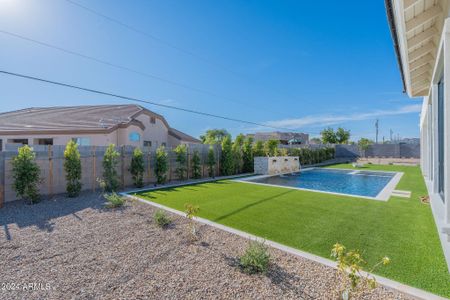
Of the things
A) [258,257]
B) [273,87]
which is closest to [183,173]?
[258,257]

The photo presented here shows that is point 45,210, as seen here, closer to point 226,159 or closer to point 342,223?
point 342,223

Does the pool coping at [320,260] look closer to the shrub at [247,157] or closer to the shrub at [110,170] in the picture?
the shrub at [110,170]

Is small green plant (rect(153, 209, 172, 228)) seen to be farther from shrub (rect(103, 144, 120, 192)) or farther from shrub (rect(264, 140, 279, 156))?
shrub (rect(264, 140, 279, 156))

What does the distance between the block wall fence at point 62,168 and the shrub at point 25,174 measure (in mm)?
293

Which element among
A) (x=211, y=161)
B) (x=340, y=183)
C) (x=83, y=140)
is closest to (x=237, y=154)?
(x=211, y=161)

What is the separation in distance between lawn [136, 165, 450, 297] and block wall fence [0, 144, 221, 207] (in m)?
2.53

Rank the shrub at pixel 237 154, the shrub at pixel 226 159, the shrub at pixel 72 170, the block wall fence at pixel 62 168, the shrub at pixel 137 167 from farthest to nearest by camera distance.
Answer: the shrub at pixel 237 154
the shrub at pixel 226 159
the shrub at pixel 137 167
the shrub at pixel 72 170
the block wall fence at pixel 62 168

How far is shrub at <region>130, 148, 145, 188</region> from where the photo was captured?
1076 cm

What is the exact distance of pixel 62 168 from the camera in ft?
29.5

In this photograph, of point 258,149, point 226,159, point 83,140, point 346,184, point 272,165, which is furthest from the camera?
point 258,149

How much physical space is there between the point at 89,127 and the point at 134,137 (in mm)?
3241

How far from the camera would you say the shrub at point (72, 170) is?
8664 mm

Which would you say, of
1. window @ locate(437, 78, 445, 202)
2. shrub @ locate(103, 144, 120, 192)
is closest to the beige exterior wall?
shrub @ locate(103, 144, 120, 192)

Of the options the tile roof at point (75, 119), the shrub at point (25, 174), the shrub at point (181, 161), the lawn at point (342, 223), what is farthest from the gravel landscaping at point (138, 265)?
the tile roof at point (75, 119)
